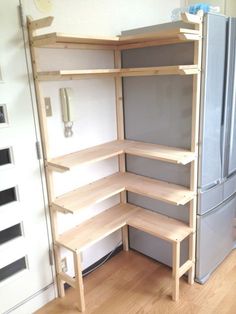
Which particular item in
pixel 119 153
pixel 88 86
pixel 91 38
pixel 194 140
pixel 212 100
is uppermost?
pixel 91 38

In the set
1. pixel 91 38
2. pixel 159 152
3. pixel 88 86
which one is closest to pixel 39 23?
pixel 91 38

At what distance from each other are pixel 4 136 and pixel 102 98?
2.80ft

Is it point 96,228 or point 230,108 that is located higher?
point 230,108

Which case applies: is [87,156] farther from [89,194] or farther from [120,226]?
[120,226]

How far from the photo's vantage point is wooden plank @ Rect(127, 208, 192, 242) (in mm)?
2086

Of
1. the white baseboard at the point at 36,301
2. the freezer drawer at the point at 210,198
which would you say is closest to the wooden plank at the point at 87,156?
the freezer drawer at the point at 210,198

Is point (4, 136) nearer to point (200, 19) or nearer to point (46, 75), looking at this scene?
point (46, 75)

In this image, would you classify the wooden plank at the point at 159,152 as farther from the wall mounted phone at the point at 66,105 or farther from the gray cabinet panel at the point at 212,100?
the wall mounted phone at the point at 66,105

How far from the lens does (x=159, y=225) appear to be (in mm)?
2230

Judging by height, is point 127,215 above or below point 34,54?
below

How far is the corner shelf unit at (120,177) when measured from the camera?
179cm

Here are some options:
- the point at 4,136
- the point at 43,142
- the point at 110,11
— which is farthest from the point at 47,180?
the point at 110,11

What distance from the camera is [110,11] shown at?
220 cm

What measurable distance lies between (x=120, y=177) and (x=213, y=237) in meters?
0.89
